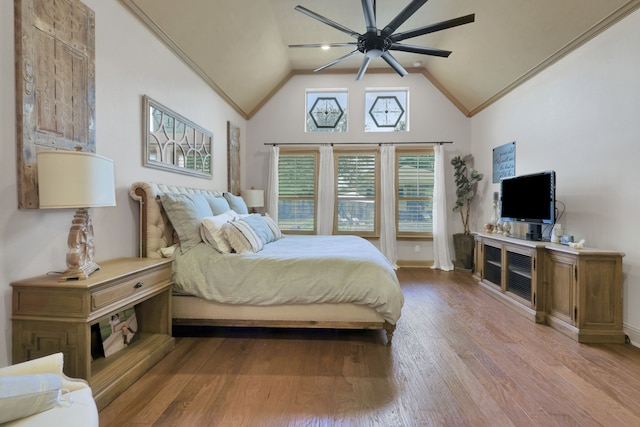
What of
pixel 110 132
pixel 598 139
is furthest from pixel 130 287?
pixel 598 139

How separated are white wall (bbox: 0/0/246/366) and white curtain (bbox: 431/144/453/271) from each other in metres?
4.01

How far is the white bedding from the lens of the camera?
7.61 feet

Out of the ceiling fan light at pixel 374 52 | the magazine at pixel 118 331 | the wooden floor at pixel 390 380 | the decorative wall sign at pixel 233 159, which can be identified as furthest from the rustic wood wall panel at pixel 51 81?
the decorative wall sign at pixel 233 159

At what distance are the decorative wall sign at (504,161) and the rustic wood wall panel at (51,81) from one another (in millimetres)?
4840

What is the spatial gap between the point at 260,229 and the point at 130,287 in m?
1.38

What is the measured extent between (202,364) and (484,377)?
1.94m

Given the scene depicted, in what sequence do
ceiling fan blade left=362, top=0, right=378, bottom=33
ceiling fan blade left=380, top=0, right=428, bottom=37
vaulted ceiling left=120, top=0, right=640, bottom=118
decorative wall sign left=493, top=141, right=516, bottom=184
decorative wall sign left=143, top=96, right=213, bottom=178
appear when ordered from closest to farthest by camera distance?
ceiling fan blade left=380, top=0, right=428, bottom=37 → ceiling fan blade left=362, top=0, right=378, bottom=33 → decorative wall sign left=143, top=96, right=213, bottom=178 → vaulted ceiling left=120, top=0, right=640, bottom=118 → decorative wall sign left=493, top=141, right=516, bottom=184

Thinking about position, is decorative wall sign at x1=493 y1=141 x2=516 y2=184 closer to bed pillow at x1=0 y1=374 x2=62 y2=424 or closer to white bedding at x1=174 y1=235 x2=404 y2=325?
white bedding at x1=174 y1=235 x2=404 y2=325

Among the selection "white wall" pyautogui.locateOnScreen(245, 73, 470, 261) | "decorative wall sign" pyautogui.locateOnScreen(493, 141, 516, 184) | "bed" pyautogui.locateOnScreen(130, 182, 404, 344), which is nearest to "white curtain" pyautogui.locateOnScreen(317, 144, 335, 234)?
"white wall" pyautogui.locateOnScreen(245, 73, 470, 261)

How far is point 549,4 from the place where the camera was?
9.39 feet

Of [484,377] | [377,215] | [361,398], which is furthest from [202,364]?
[377,215]

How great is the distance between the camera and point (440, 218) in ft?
17.3

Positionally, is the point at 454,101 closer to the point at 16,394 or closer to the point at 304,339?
the point at 304,339

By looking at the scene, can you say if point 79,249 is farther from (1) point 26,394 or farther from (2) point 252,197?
(2) point 252,197
